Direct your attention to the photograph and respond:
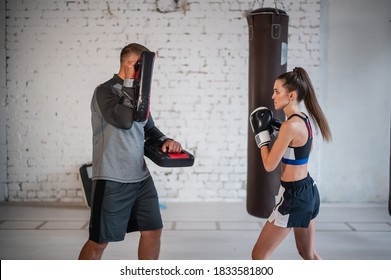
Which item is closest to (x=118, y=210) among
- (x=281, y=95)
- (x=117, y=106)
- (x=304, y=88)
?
(x=117, y=106)

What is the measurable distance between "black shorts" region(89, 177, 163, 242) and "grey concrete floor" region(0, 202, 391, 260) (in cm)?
80

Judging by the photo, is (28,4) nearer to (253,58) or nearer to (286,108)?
(253,58)

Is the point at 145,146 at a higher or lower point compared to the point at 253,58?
lower

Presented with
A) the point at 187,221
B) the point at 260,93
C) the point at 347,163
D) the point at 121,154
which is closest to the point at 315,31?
the point at 347,163

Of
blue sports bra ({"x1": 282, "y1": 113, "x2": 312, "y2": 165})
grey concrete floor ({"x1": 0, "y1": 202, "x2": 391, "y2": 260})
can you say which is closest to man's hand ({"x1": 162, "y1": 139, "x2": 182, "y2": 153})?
blue sports bra ({"x1": 282, "y1": 113, "x2": 312, "y2": 165})

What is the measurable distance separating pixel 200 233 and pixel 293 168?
1.59 metres

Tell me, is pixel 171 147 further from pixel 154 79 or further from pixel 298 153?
pixel 154 79

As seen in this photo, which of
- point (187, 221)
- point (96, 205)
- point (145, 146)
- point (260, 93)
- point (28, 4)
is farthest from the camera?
point (28, 4)

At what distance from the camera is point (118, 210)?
195 centimetres

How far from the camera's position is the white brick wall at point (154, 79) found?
4336 millimetres

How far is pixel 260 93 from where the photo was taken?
3020 millimetres

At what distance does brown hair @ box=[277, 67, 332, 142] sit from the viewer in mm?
1920

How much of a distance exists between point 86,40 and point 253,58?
2039mm

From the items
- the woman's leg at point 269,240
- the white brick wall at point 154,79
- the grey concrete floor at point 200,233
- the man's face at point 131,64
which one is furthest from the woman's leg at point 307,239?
the white brick wall at point 154,79
